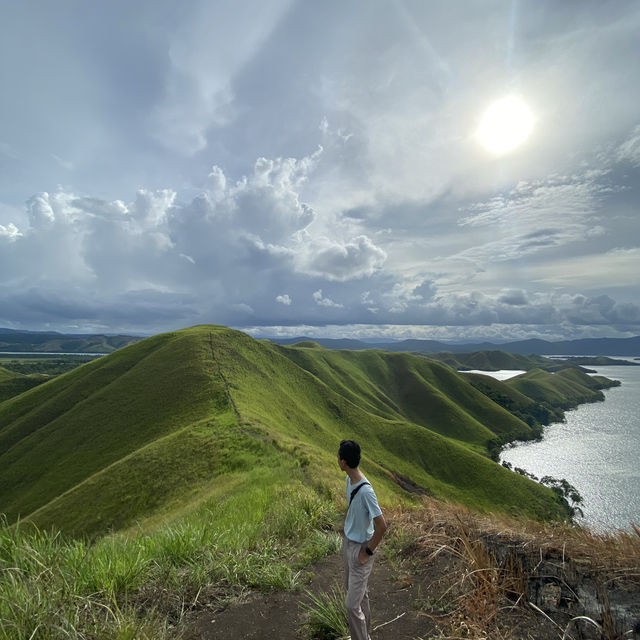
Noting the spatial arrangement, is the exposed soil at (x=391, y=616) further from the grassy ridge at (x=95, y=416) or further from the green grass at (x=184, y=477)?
the grassy ridge at (x=95, y=416)

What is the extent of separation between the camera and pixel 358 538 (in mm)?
4996

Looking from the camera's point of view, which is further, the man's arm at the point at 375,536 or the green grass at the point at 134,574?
the man's arm at the point at 375,536

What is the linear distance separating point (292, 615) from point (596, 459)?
5525 inches

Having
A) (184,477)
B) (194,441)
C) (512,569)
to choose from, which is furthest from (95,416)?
(512,569)

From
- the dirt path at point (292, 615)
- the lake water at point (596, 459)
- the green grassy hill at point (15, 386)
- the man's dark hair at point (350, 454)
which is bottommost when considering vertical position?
the lake water at point (596, 459)

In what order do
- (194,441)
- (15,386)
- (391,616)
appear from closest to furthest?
(391,616)
(194,441)
(15,386)

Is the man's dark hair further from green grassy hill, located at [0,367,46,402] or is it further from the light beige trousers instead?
green grassy hill, located at [0,367,46,402]

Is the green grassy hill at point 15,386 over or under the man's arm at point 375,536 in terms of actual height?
under

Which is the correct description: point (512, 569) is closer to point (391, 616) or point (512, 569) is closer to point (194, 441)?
point (391, 616)

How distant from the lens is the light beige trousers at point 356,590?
15.2 feet

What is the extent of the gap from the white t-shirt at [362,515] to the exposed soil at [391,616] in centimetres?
170

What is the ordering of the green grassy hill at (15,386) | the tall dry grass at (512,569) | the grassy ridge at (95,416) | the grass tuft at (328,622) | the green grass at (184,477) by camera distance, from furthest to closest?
the green grassy hill at (15,386)
the grassy ridge at (95,416)
the green grass at (184,477)
the grass tuft at (328,622)
the tall dry grass at (512,569)

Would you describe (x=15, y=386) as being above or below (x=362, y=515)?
below

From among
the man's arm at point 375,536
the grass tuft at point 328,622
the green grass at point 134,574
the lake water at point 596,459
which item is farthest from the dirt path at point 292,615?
the lake water at point 596,459
